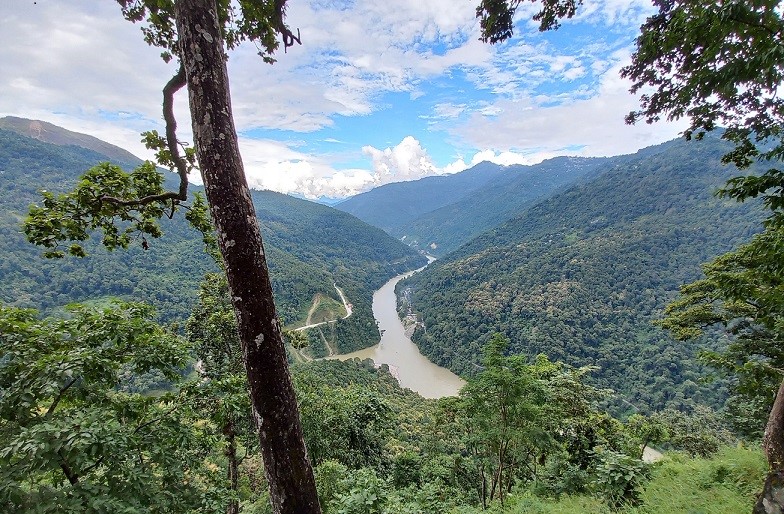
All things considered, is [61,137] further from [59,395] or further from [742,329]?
[742,329]

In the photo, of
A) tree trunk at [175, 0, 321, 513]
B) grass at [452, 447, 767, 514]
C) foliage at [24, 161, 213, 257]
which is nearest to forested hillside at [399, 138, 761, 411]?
grass at [452, 447, 767, 514]

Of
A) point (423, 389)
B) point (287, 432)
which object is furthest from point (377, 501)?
point (423, 389)

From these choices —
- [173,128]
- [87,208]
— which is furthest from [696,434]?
[87,208]

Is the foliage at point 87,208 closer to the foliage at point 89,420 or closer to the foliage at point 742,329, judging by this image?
the foliage at point 89,420

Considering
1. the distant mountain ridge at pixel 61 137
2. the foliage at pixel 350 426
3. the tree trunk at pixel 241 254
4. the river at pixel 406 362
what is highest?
the distant mountain ridge at pixel 61 137

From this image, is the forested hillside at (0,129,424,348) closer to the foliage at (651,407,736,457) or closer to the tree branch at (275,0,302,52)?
the tree branch at (275,0,302,52)

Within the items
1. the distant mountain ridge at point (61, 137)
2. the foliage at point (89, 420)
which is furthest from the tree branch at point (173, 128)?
the distant mountain ridge at point (61, 137)
